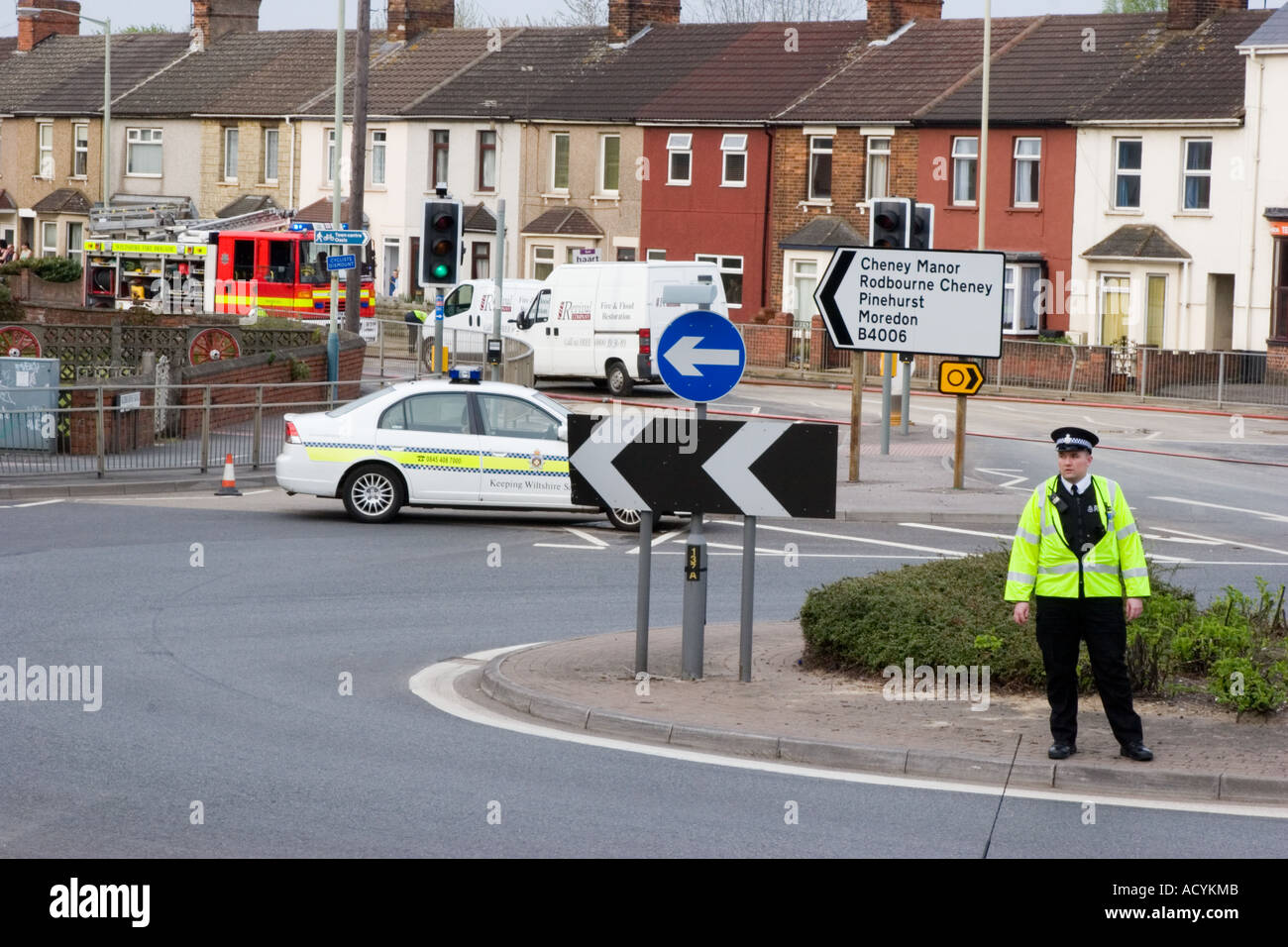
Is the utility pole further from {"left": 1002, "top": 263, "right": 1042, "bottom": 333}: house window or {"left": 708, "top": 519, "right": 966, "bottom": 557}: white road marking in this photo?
{"left": 1002, "top": 263, "right": 1042, "bottom": 333}: house window

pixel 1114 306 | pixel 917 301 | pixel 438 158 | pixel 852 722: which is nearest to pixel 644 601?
pixel 852 722

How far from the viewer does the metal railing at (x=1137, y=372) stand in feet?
133

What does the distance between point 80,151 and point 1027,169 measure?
36.4 meters

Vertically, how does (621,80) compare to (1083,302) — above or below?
above

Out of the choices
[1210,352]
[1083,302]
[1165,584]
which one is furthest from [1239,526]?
[1083,302]

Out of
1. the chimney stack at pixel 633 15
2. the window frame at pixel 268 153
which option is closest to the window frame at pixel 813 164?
the chimney stack at pixel 633 15

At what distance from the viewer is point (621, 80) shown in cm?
5572

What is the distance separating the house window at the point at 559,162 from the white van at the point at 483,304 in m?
14.3

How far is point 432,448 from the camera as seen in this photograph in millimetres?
19750

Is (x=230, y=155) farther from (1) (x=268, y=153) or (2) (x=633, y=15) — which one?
(2) (x=633, y=15)

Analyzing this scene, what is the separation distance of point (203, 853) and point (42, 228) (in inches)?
2550

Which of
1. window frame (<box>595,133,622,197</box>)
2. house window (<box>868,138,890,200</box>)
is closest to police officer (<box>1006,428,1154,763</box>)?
house window (<box>868,138,890,200</box>)

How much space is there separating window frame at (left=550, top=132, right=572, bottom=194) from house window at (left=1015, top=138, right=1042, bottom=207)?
1453cm
